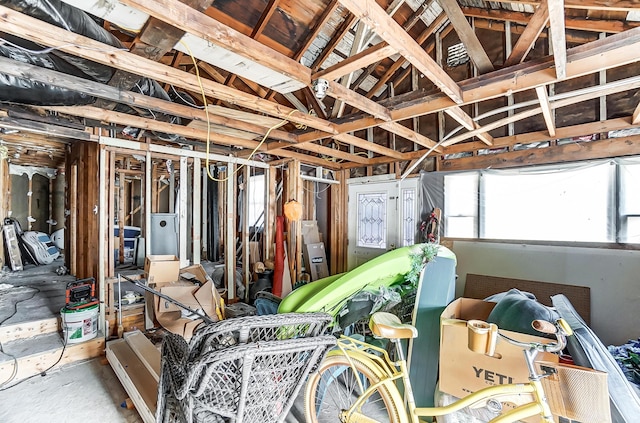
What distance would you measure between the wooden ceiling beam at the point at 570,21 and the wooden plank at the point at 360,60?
1.52 m

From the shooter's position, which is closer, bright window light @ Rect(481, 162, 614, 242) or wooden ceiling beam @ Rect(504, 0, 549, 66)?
wooden ceiling beam @ Rect(504, 0, 549, 66)

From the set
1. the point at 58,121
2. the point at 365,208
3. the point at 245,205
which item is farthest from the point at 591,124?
the point at 58,121

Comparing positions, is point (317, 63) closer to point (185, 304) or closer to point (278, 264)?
point (185, 304)

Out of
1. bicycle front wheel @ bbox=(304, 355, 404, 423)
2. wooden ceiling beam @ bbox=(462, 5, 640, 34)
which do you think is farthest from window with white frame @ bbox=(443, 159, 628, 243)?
bicycle front wheel @ bbox=(304, 355, 404, 423)

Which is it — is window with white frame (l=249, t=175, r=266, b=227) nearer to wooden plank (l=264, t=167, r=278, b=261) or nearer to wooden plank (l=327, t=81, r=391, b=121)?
wooden plank (l=264, t=167, r=278, b=261)

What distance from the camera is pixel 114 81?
2.08 metres

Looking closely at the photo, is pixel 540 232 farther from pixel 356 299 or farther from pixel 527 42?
pixel 356 299

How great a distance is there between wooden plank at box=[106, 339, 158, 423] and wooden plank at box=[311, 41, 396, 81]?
253 cm

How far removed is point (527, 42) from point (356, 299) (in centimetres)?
214

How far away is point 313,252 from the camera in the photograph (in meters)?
5.26

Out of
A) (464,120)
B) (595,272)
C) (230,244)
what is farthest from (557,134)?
(230,244)

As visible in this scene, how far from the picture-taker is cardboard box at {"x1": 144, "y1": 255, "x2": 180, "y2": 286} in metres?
3.03

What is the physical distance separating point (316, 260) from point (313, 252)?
0.53 ft

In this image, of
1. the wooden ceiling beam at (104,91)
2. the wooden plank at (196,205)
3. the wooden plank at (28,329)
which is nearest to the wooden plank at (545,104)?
the wooden ceiling beam at (104,91)
